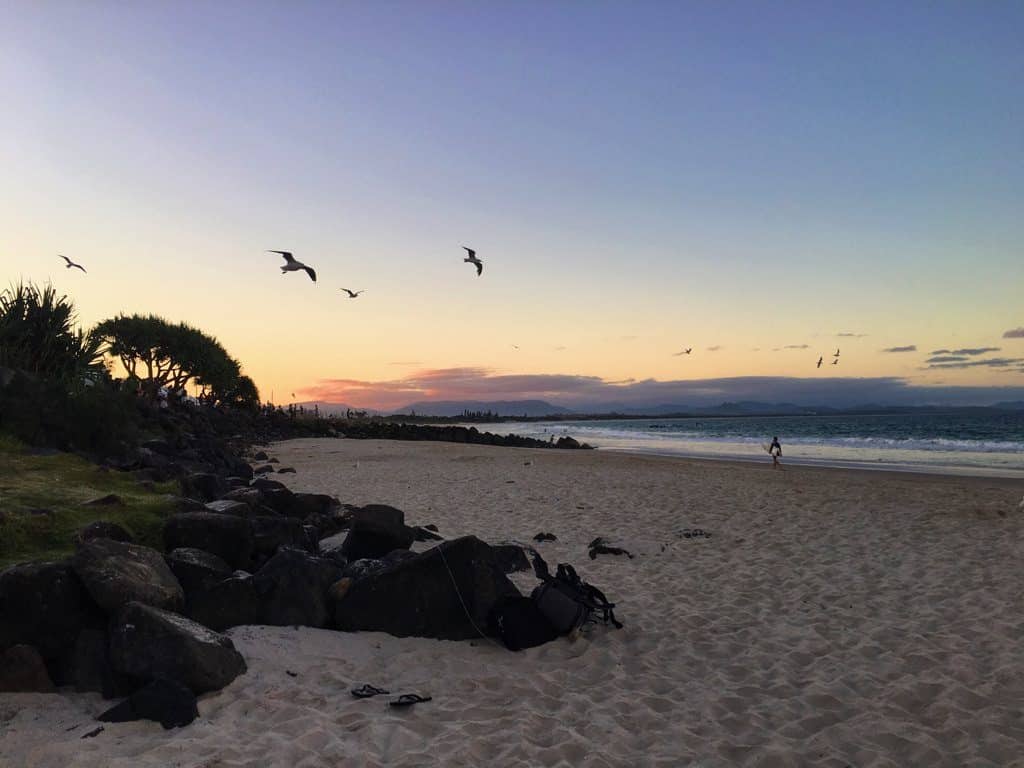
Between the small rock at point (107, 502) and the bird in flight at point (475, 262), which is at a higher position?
the bird in flight at point (475, 262)

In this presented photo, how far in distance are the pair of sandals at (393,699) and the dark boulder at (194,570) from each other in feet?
6.55

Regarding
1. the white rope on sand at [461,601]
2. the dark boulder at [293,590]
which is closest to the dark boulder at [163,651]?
the dark boulder at [293,590]

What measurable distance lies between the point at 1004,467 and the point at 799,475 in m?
11.7

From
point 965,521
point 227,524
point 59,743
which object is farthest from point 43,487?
point 965,521

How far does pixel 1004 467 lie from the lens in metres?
28.8

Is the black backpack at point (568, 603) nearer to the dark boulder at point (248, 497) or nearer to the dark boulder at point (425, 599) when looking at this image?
the dark boulder at point (425, 599)

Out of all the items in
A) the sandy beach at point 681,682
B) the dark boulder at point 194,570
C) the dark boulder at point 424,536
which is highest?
the dark boulder at point 194,570

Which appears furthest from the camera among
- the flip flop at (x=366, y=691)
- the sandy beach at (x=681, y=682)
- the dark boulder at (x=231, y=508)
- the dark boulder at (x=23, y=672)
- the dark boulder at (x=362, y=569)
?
the dark boulder at (x=231, y=508)

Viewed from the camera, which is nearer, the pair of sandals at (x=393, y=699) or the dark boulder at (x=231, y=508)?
the pair of sandals at (x=393, y=699)

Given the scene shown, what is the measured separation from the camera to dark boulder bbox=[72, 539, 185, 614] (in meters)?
5.45

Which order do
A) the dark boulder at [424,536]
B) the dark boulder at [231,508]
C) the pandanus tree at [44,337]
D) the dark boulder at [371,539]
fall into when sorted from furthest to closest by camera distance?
the pandanus tree at [44,337] < the dark boulder at [424,536] < the dark boulder at [371,539] < the dark boulder at [231,508]

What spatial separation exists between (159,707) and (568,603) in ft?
12.5

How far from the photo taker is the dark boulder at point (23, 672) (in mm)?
4918

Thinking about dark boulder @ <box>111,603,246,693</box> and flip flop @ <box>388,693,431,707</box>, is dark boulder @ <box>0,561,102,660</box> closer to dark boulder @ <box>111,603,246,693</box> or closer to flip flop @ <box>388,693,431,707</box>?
dark boulder @ <box>111,603,246,693</box>
